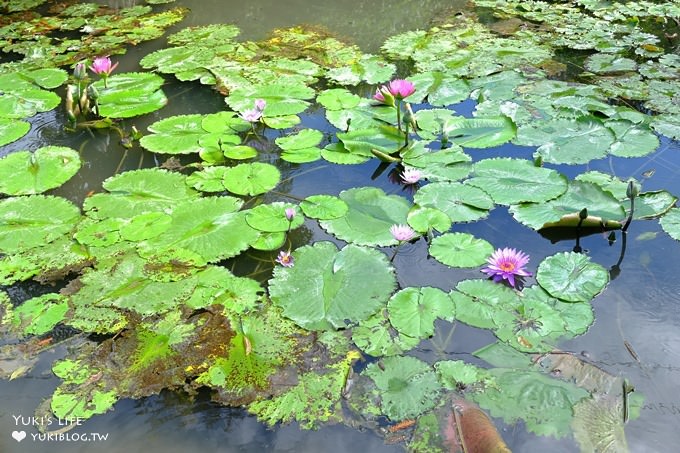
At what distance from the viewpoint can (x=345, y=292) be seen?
228 cm

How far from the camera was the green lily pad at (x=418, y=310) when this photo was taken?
2.12 metres

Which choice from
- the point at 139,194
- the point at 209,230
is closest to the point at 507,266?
the point at 209,230

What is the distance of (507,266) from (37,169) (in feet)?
8.83

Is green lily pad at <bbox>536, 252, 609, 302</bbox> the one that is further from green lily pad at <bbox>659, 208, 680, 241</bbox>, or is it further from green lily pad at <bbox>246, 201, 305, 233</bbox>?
green lily pad at <bbox>246, 201, 305, 233</bbox>

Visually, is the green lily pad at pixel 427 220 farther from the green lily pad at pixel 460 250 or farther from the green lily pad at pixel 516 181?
the green lily pad at pixel 516 181

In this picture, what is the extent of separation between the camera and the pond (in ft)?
6.21

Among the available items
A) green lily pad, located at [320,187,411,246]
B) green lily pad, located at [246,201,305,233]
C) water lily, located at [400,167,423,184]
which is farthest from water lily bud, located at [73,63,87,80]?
water lily, located at [400,167,423,184]

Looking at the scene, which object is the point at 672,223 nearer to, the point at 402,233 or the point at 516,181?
the point at 516,181

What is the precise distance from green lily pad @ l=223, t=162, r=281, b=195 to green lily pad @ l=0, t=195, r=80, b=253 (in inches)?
Answer: 32.2

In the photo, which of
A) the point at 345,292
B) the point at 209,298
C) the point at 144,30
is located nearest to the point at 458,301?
the point at 345,292

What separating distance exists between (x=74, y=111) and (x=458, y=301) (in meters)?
2.99

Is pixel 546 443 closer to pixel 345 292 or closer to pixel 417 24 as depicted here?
pixel 345 292

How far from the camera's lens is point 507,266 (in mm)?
2299

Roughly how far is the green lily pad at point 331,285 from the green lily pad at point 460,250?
25cm
